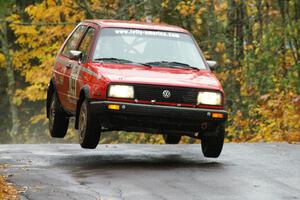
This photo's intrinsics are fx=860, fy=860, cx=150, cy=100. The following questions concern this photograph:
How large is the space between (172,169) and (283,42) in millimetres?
12067

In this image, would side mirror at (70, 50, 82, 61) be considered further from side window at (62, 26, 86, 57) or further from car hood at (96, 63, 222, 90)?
side window at (62, 26, 86, 57)

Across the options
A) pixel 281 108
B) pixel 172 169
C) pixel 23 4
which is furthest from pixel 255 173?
pixel 23 4

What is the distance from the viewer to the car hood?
434 inches

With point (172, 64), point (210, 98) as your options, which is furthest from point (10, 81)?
point (210, 98)

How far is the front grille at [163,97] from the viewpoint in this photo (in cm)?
1096

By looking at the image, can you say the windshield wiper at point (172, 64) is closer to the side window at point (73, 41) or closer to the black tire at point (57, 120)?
the side window at point (73, 41)

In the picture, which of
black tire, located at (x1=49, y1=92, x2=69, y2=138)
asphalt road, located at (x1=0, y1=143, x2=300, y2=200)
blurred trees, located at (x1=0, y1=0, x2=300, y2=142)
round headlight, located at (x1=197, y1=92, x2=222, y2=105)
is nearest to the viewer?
asphalt road, located at (x1=0, y1=143, x2=300, y2=200)

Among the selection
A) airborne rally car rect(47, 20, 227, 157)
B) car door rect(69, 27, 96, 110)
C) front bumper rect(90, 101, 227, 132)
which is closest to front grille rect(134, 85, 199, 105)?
airborne rally car rect(47, 20, 227, 157)

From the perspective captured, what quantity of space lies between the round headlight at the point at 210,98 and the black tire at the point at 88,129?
4.54 feet

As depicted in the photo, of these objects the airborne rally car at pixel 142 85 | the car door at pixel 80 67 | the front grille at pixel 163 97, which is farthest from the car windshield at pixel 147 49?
the front grille at pixel 163 97

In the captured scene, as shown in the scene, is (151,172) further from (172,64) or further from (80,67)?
(80,67)

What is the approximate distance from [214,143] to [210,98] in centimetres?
93

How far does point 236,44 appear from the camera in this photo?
24438 millimetres

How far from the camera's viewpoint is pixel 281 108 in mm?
20328
